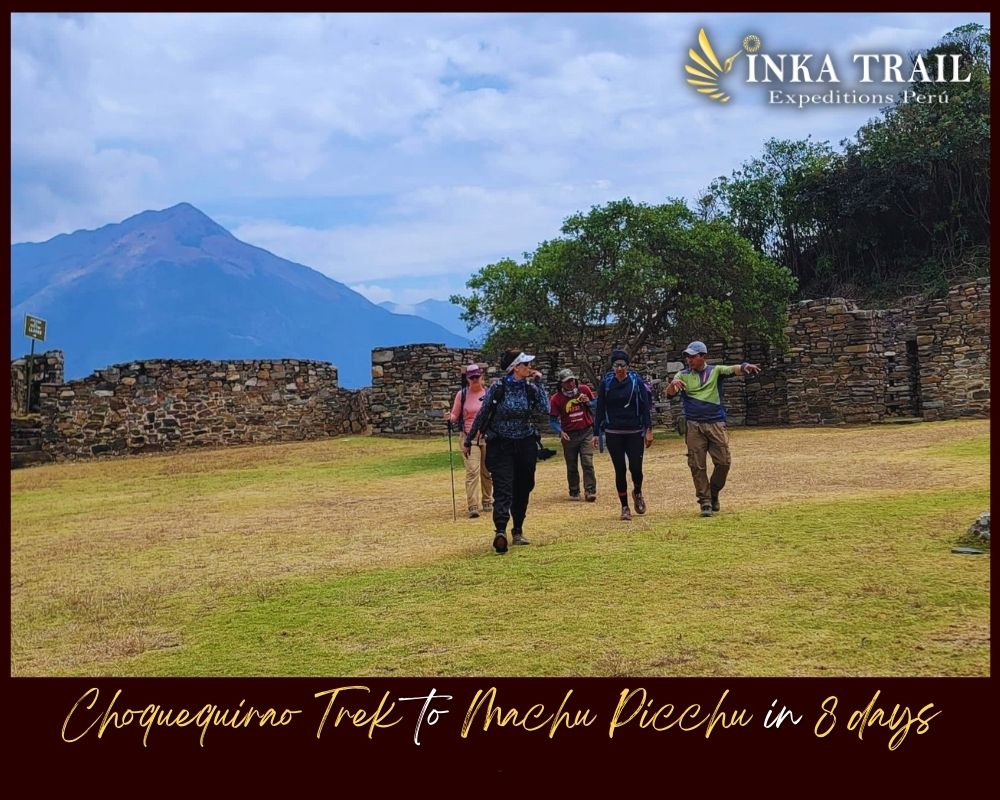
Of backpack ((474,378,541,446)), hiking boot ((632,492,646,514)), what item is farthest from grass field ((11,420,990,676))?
backpack ((474,378,541,446))

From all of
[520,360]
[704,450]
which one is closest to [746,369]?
[704,450]

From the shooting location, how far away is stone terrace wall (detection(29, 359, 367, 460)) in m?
22.2

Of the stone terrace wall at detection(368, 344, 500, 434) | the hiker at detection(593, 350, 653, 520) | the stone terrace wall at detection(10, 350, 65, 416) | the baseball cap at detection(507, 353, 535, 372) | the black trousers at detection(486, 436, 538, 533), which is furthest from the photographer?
the stone terrace wall at detection(368, 344, 500, 434)

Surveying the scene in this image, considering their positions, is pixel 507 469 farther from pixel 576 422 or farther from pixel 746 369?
pixel 576 422

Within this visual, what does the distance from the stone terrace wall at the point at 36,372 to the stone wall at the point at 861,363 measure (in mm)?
13114

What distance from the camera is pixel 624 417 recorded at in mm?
9641

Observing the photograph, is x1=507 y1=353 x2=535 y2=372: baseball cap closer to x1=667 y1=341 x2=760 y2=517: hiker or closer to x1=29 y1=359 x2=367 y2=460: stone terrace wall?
x1=667 y1=341 x2=760 y2=517: hiker

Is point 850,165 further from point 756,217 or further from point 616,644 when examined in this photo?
point 616,644

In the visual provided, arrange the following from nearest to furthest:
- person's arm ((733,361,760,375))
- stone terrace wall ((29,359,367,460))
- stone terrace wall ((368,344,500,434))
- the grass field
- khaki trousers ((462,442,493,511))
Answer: the grass field → person's arm ((733,361,760,375)) → khaki trousers ((462,442,493,511)) → stone terrace wall ((29,359,367,460)) → stone terrace wall ((368,344,500,434))

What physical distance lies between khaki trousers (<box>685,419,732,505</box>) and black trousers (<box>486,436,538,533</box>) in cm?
200

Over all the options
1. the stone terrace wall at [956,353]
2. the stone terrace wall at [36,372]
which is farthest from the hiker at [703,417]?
the stone terrace wall at [36,372]

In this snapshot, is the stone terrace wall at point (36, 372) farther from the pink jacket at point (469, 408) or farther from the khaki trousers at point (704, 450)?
the khaki trousers at point (704, 450)

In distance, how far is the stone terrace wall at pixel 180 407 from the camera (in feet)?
72.9

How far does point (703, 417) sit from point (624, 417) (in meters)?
0.79
